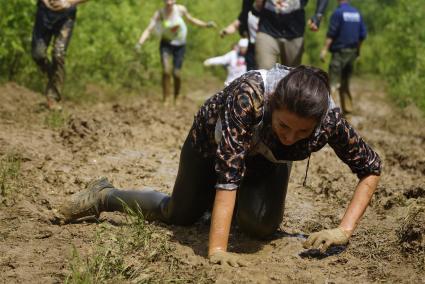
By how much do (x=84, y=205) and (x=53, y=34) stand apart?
13.9ft

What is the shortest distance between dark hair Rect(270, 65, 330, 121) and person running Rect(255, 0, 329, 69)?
375cm

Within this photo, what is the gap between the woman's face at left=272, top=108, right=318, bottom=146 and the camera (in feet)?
10.9

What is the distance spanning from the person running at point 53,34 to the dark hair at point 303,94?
5.14 meters

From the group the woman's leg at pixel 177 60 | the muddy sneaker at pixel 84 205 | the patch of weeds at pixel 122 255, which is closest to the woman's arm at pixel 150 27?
the woman's leg at pixel 177 60

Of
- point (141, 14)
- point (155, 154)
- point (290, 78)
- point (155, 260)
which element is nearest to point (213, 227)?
point (155, 260)

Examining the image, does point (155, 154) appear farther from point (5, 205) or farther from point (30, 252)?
point (30, 252)

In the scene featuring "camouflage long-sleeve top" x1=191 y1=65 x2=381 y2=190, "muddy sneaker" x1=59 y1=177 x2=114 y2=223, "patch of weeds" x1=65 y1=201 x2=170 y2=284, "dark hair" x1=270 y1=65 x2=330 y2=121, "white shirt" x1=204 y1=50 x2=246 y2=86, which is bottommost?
"white shirt" x1=204 y1=50 x2=246 y2=86

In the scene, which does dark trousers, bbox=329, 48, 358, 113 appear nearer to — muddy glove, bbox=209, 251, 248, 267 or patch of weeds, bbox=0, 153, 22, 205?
patch of weeds, bbox=0, 153, 22, 205

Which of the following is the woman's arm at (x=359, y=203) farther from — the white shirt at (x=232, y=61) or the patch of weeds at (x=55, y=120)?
the white shirt at (x=232, y=61)

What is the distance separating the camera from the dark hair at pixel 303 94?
3.27m

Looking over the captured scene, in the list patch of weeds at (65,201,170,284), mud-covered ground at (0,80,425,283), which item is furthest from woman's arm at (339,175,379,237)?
patch of weeds at (65,201,170,284)

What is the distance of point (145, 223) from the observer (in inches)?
162

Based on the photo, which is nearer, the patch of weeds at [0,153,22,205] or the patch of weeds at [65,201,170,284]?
the patch of weeds at [65,201,170,284]

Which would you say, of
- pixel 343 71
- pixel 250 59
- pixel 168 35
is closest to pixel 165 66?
pixel 168 35
